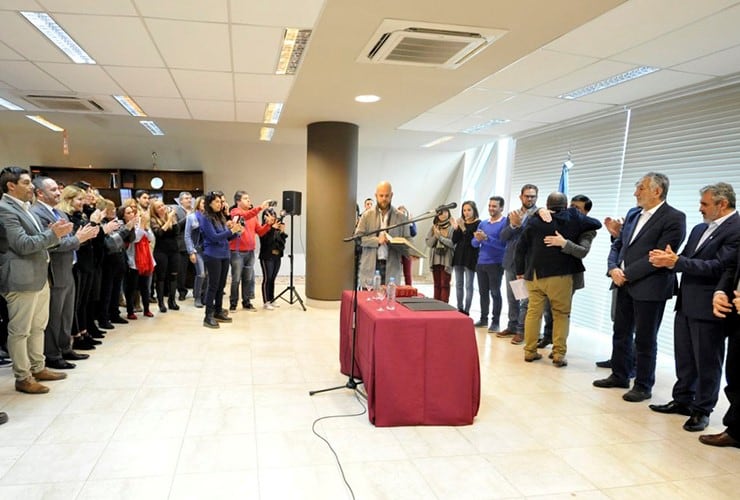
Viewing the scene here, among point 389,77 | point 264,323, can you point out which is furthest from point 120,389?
point 389,77

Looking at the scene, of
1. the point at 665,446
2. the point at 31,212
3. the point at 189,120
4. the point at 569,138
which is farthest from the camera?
the point at 189,120

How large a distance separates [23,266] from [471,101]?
4587 mm

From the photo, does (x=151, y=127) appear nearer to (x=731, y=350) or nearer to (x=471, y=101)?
(x=471, y=101)

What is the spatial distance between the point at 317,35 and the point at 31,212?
251cm

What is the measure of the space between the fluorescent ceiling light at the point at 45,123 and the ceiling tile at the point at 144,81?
9.70 feet

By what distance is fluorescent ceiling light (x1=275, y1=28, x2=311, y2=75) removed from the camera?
3.31 m

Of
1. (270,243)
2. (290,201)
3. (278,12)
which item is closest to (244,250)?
(270,243)

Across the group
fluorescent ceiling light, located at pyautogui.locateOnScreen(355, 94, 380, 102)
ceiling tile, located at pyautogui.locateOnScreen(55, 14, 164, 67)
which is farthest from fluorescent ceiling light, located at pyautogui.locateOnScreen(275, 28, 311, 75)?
ceiling tile, located at pyautogui.locateOnScreen(55, 14, 164, 67)

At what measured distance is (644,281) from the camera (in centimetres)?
331

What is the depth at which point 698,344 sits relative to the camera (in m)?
2.92

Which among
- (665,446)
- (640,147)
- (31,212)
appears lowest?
(665,446)

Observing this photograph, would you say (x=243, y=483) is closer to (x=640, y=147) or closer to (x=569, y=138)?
(x=640, y=147)

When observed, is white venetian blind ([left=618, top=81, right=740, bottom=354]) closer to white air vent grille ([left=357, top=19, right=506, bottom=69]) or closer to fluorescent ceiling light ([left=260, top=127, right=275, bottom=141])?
white air vent grille ([left=357, top=19, right=506, bottom=69])

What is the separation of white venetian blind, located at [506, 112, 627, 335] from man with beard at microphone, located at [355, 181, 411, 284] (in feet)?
9.57
